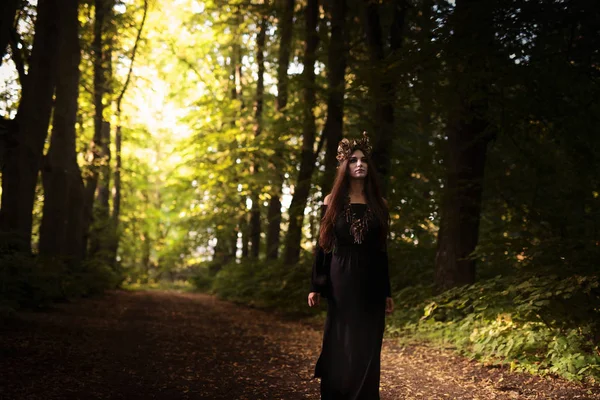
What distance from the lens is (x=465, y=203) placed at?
991 centimetres

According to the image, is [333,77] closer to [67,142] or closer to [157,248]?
[67,142]

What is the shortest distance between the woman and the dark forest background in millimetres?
2757

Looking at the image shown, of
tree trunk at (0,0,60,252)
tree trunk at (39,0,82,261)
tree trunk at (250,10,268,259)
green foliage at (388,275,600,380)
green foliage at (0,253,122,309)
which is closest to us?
green foliage at (388,275,600,380)

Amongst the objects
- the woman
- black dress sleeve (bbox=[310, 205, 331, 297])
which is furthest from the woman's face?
black dress sleeve (bbox=[310, 205, 331, 297])

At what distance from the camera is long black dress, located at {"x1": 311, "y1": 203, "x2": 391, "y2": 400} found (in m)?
4.81

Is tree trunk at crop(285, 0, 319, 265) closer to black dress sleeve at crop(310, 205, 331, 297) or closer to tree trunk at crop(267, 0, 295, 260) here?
tree trunk at crop(267, 0, 295, 260)

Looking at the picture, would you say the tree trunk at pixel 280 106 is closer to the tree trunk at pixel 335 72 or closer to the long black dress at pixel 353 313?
the tree trunk at pixel 335 72

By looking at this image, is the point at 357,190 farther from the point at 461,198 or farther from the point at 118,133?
the point at 118,133

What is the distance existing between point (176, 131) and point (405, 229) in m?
23.8

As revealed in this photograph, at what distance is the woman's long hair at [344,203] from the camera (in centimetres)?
502

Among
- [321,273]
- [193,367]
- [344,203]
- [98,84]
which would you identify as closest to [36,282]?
[193,367]

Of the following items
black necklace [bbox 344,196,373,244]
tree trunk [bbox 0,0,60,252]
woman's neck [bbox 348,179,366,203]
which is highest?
tree trunk [bbox 0,0,60,252]

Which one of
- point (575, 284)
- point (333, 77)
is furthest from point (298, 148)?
point (575, 284)

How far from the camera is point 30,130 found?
1118 centimetres
